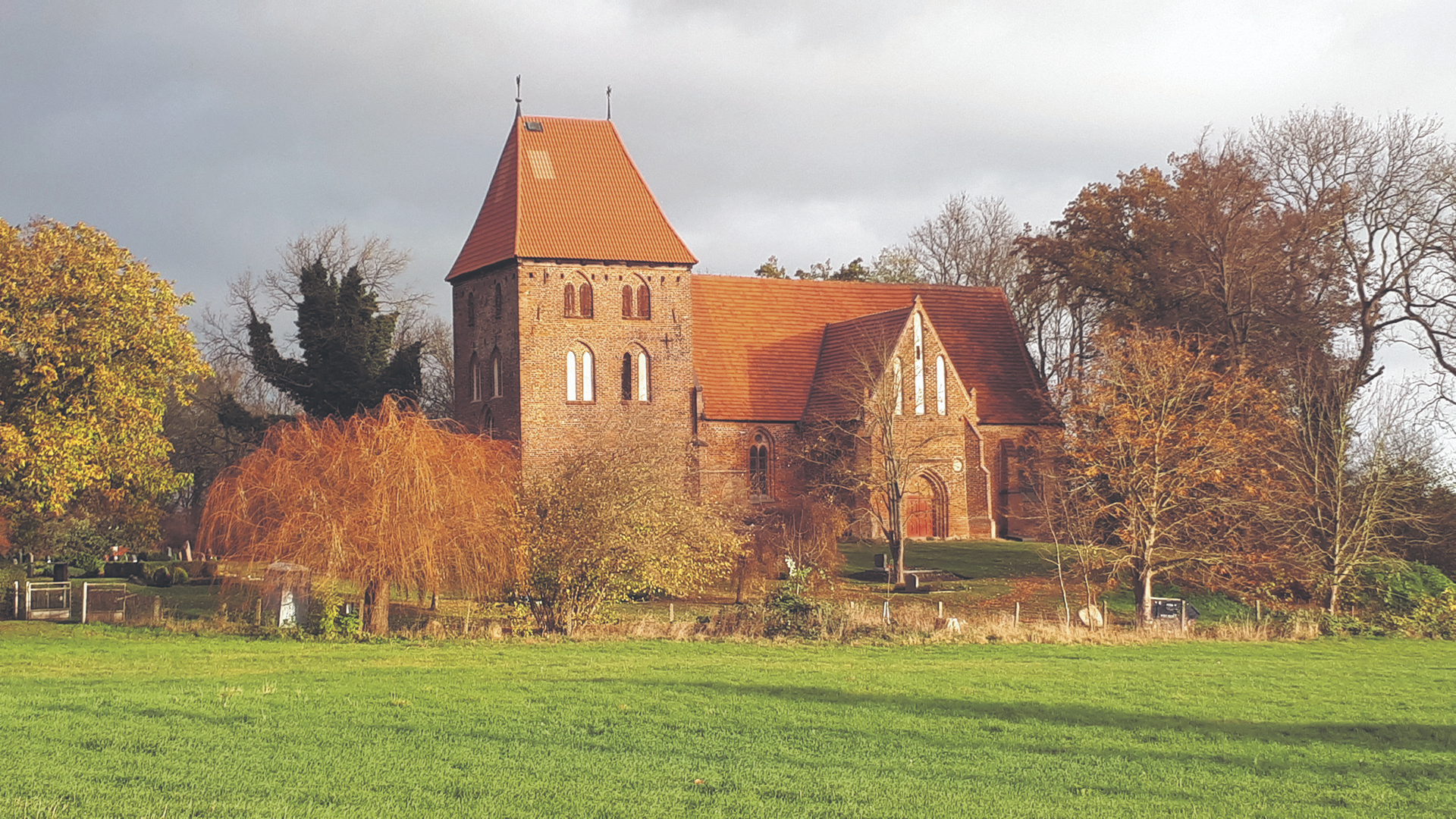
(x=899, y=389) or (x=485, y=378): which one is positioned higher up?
(x=485, y=378)

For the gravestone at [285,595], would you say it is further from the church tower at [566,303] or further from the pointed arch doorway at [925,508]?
the pointed arch doorway at [925,508]

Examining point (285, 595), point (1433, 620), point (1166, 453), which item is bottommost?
point (1433, 620)

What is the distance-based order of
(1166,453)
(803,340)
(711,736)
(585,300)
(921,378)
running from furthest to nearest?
(803,340), (921,378), (585,300), (1166,453), (711,736)

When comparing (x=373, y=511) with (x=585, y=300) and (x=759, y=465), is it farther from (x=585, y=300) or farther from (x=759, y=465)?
(x=759, y=465)

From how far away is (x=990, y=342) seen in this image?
5219cm

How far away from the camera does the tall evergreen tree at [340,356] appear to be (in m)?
44.8

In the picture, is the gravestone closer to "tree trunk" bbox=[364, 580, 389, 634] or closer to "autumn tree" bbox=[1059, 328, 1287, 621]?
"tree trunk" bbox=[364, 580, 389, 634]

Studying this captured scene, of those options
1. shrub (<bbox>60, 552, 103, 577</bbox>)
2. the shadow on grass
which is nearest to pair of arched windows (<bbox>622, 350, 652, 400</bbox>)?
shrub (<bbox>60, 552, 103, 577</bbox>)

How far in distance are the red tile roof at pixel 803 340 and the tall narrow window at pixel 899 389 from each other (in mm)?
4004

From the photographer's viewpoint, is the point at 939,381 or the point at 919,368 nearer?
the point at 919,368

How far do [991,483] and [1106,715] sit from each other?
1364 inches

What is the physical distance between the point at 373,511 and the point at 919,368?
86.0ft

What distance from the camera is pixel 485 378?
45875 millimetres

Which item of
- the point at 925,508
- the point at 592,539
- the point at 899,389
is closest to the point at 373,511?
the point at 592,539
